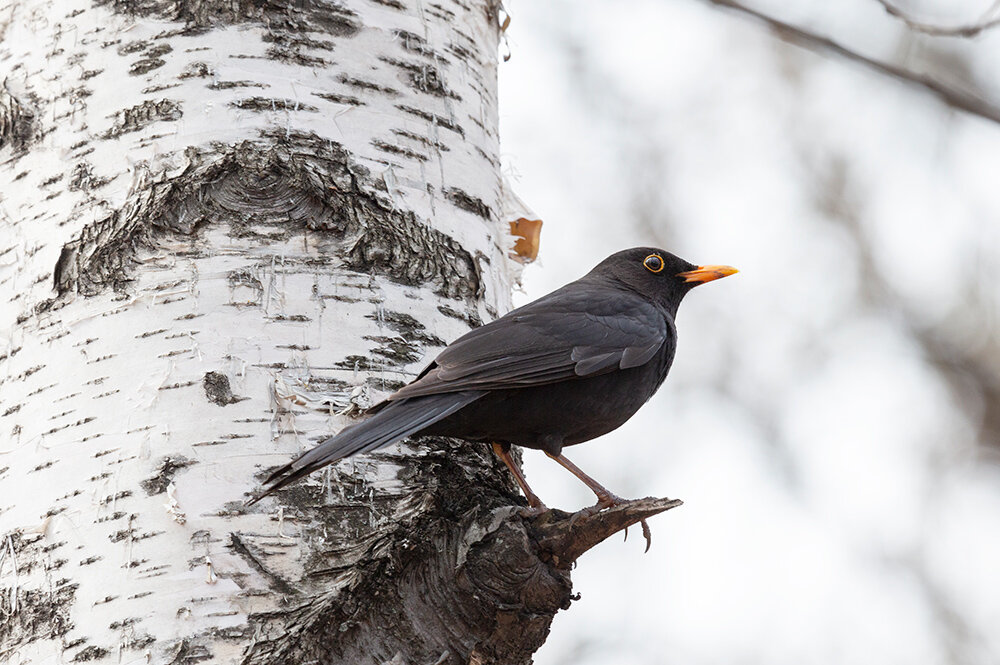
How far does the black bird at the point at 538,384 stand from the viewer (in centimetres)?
227

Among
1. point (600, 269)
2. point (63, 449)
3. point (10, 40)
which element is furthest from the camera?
point (600, 269)

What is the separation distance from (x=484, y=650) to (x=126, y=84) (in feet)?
5.12

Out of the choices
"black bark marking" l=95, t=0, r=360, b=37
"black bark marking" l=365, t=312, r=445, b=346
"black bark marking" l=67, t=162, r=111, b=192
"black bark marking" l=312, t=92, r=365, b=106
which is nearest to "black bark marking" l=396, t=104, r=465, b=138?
"black bark marking" l=312, t=92, r=365, b=106

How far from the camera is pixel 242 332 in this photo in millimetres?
2305

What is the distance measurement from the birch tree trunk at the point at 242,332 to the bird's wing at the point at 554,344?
0.08 m

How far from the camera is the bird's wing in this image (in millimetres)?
2523

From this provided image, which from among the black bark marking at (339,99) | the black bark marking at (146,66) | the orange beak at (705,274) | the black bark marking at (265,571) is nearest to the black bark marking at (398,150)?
the black bark marking at (339,99)

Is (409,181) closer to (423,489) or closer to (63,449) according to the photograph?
(423,489)

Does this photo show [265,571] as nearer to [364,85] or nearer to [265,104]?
[265,104]

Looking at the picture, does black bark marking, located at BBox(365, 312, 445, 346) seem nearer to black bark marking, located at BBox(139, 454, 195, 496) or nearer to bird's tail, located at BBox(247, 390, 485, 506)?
bird's tail, located at BBox(247, 390, 485, 506)

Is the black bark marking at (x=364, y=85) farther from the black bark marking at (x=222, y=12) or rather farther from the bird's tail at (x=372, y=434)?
the bird's tail at (x=372, y=434)

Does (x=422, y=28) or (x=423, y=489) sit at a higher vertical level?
(x=422, y=28)

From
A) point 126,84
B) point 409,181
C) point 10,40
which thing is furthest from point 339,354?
point 10,40

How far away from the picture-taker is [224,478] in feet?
7.02
